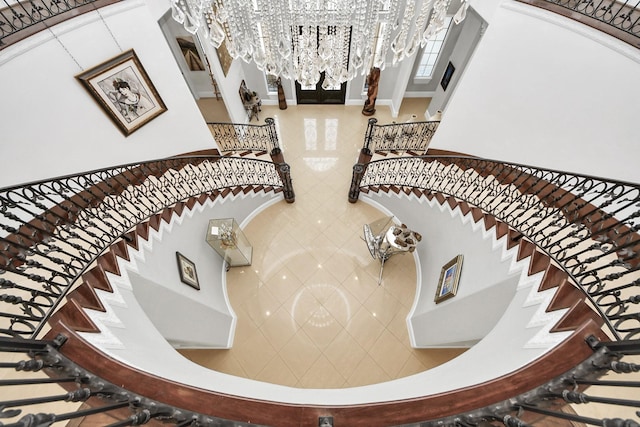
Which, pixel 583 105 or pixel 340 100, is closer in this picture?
pixel 583 105

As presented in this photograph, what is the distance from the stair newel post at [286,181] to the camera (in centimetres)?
554

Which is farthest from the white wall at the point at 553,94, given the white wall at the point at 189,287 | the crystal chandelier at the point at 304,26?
the white wall at the point at 189,287

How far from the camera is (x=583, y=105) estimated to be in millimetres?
3879

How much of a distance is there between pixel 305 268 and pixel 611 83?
5.42m

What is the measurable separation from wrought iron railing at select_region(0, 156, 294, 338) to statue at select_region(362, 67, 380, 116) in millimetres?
4329

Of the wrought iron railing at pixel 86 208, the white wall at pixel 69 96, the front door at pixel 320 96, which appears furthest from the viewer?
the front door at pixel 320 96

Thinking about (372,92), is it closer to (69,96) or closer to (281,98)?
(281,98)

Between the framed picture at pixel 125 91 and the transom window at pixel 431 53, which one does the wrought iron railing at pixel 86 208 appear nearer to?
the framed picture at pixel 125 91

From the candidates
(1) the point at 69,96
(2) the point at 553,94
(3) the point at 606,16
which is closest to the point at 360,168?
(2) the point at 553,94

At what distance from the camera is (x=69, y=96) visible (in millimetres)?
3664

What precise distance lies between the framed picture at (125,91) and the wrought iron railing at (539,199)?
410cm

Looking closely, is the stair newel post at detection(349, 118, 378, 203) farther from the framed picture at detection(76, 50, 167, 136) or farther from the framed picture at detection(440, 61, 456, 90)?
the framed picture at detection(76, 50, 167, 136)

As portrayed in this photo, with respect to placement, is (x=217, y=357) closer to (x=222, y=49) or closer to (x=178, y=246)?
(x=178, y=246)

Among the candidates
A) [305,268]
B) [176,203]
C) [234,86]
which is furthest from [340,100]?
[176,203]
